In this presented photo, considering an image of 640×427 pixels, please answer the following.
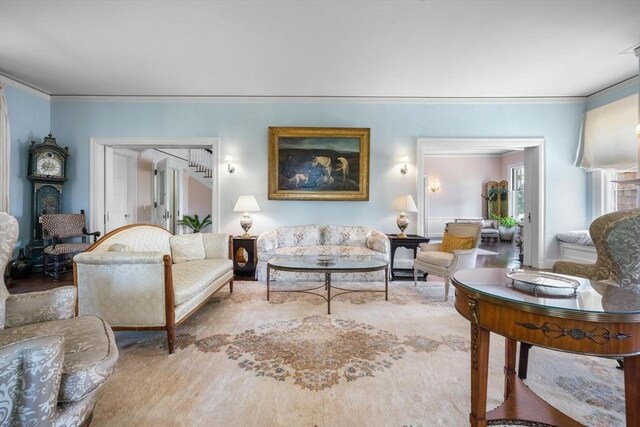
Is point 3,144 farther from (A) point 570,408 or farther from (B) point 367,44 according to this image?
(A) point 570,408

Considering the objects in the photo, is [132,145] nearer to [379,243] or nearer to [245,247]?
[245,247]

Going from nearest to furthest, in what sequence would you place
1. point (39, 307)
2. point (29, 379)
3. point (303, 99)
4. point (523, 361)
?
point (29, 379), point (39, 307), point (523, 361), point (303, 99)

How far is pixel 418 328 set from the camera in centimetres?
272

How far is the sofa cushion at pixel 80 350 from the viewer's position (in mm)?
1158

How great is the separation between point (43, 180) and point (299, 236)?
163 inches

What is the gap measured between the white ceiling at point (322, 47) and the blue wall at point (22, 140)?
11.6 inches

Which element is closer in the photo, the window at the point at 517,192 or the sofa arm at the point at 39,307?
the sofa arm at the point at 39,307

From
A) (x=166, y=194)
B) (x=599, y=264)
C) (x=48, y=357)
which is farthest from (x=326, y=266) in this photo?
(x=166, y=194)

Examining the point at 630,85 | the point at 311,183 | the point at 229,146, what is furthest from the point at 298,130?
the point at 630,85

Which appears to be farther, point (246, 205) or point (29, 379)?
point (246, 205)

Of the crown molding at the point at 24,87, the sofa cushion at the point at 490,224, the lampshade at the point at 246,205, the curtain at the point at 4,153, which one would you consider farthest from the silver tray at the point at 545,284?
the sofa cushion at the point at 490,224

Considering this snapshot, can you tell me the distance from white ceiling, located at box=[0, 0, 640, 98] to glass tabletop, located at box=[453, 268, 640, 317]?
2519mm

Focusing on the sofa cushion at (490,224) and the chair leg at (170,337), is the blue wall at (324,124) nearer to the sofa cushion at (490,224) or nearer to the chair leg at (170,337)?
the chair leg at (170,337)

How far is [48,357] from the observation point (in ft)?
3.12
